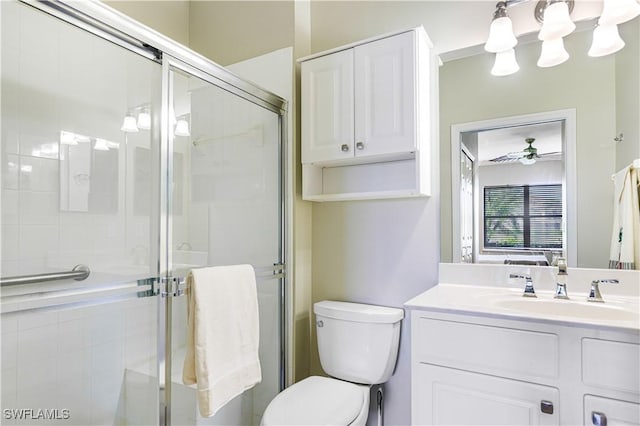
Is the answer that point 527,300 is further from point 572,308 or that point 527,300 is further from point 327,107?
point 327,107

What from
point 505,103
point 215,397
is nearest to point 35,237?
point 215,397

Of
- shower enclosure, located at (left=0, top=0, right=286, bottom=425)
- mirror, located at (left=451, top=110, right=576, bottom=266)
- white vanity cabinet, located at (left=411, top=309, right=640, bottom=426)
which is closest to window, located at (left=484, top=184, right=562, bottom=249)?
mirror, located at (left=451, top=110, right=576, bottom=266)

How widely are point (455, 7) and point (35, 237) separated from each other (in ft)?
6.34

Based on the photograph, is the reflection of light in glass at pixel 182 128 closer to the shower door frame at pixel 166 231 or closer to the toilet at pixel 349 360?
the shower door frame at pixel 166 231

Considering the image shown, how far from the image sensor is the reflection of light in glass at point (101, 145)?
137 cm

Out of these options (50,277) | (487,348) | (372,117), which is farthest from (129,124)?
(487,348)

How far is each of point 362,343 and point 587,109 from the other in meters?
1.33

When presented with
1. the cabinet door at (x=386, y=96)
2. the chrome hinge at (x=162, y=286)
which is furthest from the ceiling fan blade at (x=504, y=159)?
the chrome hinge at (x=162, y=286)

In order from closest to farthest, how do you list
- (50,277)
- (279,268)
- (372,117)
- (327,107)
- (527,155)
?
(50,277), (527,155), (372,117), (327,107), (279,268)

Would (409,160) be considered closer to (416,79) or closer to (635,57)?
(416,79)

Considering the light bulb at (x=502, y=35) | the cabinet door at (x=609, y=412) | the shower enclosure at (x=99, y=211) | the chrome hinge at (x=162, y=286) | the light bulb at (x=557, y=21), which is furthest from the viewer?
the light bulb at (x=502, y=35)

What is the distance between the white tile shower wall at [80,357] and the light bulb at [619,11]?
1939 millimetres

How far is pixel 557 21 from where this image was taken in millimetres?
1407

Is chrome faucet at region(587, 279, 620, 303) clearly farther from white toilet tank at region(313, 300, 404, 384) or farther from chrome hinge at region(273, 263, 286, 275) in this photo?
chrome hinge at region(273, 263, 286, 275)
